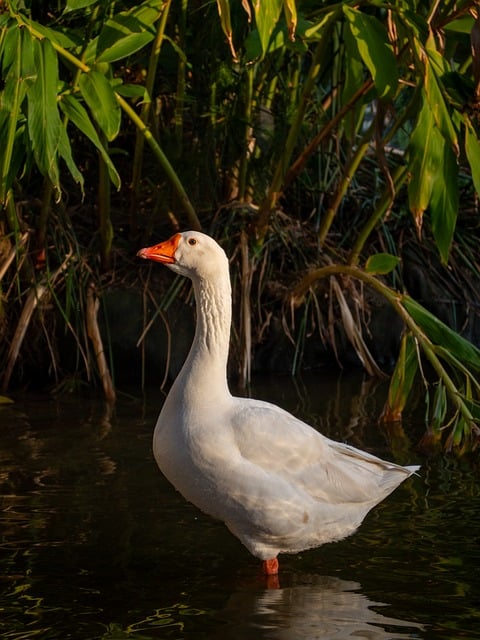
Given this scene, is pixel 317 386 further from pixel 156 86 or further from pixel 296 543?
pixel 296 543

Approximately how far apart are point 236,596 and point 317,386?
149 inches

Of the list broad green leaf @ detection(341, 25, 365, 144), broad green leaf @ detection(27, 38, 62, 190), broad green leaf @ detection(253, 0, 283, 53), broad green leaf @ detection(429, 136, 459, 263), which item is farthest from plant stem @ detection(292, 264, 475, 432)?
broad green leaf @ detection(27, 38, 62, 190)

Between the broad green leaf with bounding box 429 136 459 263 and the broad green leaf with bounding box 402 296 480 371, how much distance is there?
0.60 m

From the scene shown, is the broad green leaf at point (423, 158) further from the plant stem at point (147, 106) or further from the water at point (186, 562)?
the plant stem at point (147, 106)

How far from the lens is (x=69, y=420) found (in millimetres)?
6691

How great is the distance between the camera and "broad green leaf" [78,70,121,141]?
539 centimetres

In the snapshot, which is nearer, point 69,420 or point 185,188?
point 69,420

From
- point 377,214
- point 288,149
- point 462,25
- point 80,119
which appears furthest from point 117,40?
point 377,214

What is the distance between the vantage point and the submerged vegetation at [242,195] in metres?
5.80

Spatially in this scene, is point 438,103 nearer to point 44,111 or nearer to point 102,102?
point 102,102

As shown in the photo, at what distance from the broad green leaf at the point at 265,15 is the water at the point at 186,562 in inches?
82.8

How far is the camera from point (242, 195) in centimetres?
771

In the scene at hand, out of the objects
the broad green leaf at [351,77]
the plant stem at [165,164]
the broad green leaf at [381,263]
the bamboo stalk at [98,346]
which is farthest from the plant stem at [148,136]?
the broad green leaf at [381,263]

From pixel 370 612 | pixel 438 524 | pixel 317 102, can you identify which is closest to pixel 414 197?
pixel 438 524
